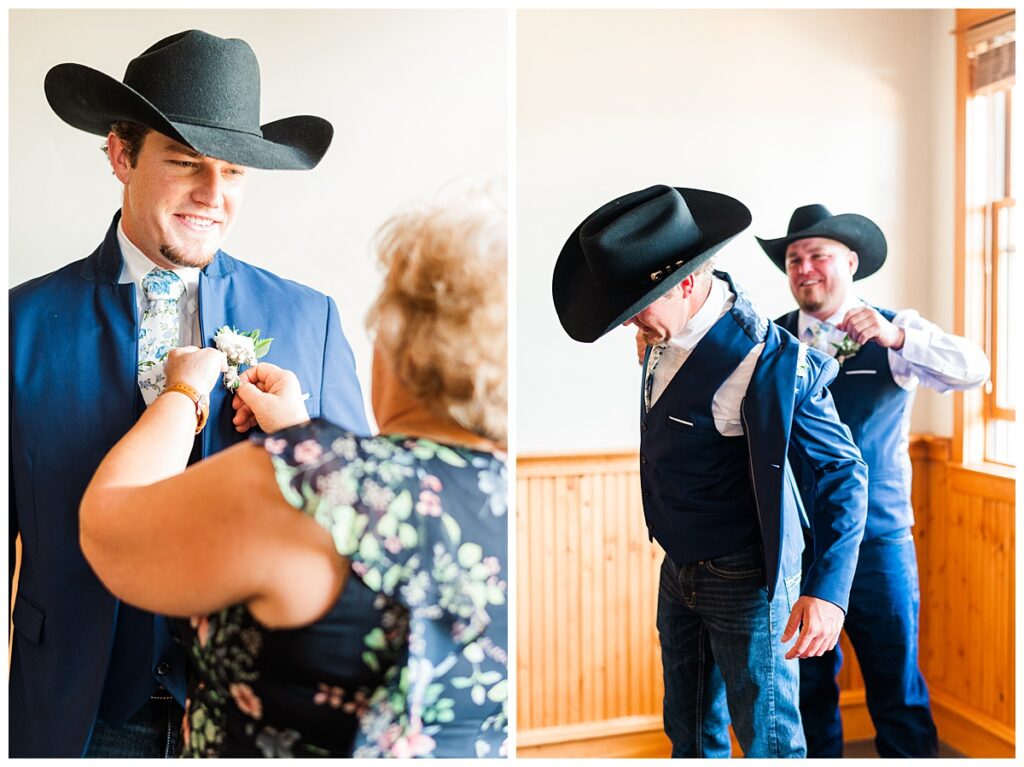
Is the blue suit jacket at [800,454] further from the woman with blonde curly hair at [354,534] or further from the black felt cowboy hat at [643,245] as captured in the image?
the woman with blonde curly hair at [354,534]

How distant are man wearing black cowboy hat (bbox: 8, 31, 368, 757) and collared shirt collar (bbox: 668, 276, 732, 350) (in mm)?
683

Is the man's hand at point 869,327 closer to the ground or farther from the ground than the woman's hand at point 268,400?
farther from the ground

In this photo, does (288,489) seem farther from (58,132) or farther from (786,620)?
(786,620)

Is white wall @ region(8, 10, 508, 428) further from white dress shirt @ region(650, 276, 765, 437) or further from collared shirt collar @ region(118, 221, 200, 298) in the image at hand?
white dress shirt @ region(650, 276, 765, 437)

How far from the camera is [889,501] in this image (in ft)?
6.48

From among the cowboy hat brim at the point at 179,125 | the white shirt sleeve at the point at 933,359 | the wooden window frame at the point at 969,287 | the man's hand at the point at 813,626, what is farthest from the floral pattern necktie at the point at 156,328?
the wooden window frame at the point at 969,287

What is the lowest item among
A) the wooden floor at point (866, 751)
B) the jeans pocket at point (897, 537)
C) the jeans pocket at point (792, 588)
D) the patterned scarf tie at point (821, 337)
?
the wooden floor at point (866, 751)

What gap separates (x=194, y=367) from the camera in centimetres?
173

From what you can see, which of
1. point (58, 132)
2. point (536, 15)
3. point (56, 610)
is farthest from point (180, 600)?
point (536, 15)

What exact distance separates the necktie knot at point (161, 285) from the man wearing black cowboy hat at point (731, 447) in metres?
0.83

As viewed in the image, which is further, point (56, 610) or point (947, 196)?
point (947, 196)

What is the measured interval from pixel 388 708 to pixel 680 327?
947mm

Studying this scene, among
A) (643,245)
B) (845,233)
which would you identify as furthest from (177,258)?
(845,233)

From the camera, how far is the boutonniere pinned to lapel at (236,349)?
1775 mm
